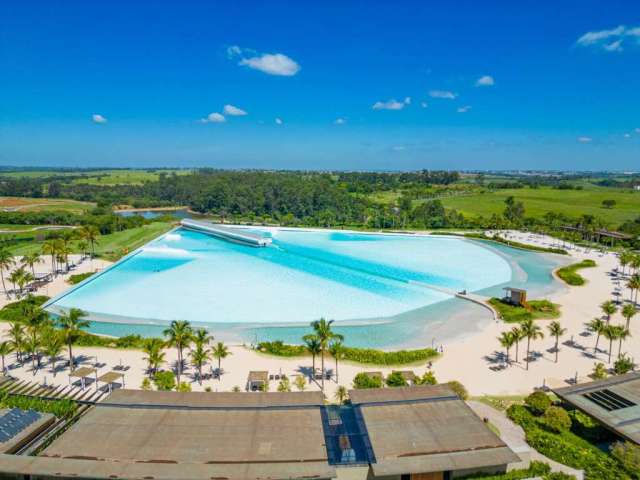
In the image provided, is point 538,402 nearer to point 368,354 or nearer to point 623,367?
point 623,367

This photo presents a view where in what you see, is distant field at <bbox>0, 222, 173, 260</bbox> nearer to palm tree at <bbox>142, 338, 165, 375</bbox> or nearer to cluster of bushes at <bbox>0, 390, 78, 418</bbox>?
palm tree at <bbox>142, 338, 165, 375</bbox>

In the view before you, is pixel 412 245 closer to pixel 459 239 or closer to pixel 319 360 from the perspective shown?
pixel 459 239

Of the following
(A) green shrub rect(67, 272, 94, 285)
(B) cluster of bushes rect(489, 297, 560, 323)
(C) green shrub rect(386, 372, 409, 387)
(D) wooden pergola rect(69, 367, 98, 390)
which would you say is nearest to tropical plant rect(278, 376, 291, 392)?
(C) green shrub rect(386, 372, 409, 387)

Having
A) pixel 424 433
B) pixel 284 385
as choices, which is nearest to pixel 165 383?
pixel 284 385

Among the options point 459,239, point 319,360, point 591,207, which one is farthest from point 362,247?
point 591,207

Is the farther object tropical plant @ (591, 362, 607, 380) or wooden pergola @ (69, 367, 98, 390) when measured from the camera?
tropical plant @ (591, 362, 607, 380)

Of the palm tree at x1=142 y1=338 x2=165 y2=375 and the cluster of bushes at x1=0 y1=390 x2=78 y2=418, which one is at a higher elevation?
the palm tree at x1=142 y1=338 x2=165 y2=375

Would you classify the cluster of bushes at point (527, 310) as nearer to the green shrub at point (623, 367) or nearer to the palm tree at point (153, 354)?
the green shrub at point (623, 367)

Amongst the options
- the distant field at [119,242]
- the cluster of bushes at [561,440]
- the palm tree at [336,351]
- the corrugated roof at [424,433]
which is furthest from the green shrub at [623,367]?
the distant field at [119,242]
